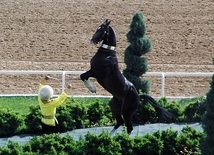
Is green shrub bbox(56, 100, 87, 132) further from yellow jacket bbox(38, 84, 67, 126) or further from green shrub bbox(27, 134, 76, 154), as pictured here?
green shrub bbox(27, 134, 76, 154)

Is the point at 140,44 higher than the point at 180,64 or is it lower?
higher

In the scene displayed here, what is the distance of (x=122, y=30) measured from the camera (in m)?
18.4

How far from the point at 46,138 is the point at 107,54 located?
5.38 ft

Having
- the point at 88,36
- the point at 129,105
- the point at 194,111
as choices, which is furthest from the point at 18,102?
the point at 88,36

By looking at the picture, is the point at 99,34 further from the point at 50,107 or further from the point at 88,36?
the point at 88,36

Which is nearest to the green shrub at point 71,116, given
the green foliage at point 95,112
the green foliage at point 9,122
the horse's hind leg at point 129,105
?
the green foliage at point 95,112

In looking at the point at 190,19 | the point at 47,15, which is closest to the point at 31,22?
the point at 47,15

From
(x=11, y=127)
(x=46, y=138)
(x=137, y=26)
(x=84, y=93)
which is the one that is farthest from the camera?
(x=84, y=93)

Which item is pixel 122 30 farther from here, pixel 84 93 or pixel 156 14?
pixel 84 93

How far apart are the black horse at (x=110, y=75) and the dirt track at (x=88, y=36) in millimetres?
7211

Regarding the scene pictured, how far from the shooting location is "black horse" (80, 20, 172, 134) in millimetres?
6793

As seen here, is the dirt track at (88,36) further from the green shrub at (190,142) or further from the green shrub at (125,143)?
the green shrub at (125,143)

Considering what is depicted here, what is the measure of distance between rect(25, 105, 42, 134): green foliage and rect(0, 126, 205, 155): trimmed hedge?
169 centimetres

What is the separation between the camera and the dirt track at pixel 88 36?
15480mm
